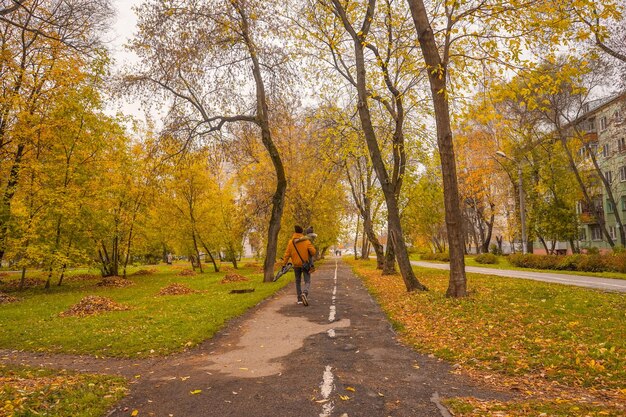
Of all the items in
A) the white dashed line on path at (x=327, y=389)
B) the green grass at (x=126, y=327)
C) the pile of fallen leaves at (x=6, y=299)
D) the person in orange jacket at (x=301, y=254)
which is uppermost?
the person in orange jacket at (x=301, y=254)

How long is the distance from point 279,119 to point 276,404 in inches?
A: 706

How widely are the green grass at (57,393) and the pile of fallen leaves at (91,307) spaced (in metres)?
6.50

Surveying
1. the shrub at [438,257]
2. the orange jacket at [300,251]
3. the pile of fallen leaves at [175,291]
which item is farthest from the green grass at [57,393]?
the shrub at [438,257]

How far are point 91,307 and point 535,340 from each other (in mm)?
12262

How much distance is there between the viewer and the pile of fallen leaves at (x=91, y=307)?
1245 cm

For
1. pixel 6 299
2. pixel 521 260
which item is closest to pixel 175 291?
pixel 6 299

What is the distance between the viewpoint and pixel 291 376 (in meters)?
5.71

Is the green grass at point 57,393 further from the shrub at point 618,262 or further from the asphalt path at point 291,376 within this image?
the shrub at point 618,262

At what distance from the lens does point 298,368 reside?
610 cm

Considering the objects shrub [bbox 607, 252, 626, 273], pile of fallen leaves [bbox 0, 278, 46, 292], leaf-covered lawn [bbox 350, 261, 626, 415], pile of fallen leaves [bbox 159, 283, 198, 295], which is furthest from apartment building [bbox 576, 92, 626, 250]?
pile of fallen leaves [bbox 0, 278, 46, 292]

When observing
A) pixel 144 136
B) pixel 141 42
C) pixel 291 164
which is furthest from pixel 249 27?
pixel 144 136

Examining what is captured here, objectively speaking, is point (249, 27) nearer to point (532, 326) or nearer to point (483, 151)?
point (532, 326)

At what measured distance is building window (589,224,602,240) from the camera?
1850 inches

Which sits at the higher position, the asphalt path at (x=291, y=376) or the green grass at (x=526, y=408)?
the green grass at (x=526, y=408)
